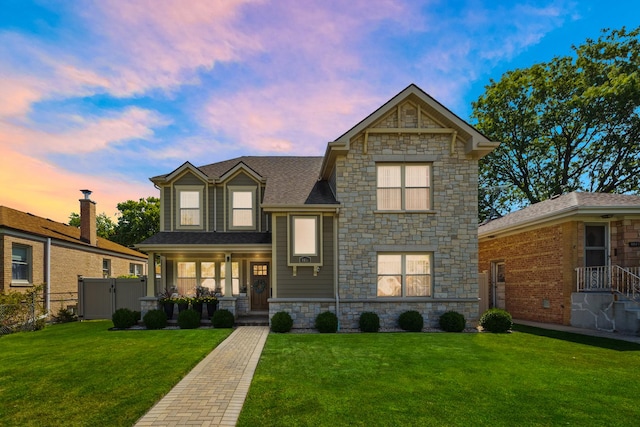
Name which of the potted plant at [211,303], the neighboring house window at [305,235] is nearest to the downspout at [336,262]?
the neighboring house window at [305,235]

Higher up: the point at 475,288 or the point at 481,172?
the point at 481,172

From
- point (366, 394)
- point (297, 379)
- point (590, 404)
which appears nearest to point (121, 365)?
point (297, 379)

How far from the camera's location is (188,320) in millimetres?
12766

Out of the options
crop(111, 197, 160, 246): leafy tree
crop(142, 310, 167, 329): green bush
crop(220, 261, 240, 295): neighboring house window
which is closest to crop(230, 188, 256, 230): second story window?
crop(220, 261, 240, 295): neighboring house window

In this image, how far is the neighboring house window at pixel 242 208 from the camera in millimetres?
15391

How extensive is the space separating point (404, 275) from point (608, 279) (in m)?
7.73

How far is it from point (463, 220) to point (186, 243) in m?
11.2

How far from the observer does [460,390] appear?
20.4 feet

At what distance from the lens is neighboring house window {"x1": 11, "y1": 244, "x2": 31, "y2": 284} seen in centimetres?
1482

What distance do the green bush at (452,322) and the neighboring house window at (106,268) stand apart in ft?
67.4

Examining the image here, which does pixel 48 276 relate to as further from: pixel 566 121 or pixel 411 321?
pixel 566 121

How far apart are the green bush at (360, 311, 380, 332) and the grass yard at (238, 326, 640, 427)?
1624 mm

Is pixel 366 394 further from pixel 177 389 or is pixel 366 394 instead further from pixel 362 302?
pixel 362 302

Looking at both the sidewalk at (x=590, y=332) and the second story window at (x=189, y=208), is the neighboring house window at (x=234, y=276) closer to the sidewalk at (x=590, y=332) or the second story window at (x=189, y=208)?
the second story window at (x=189, y=208)
